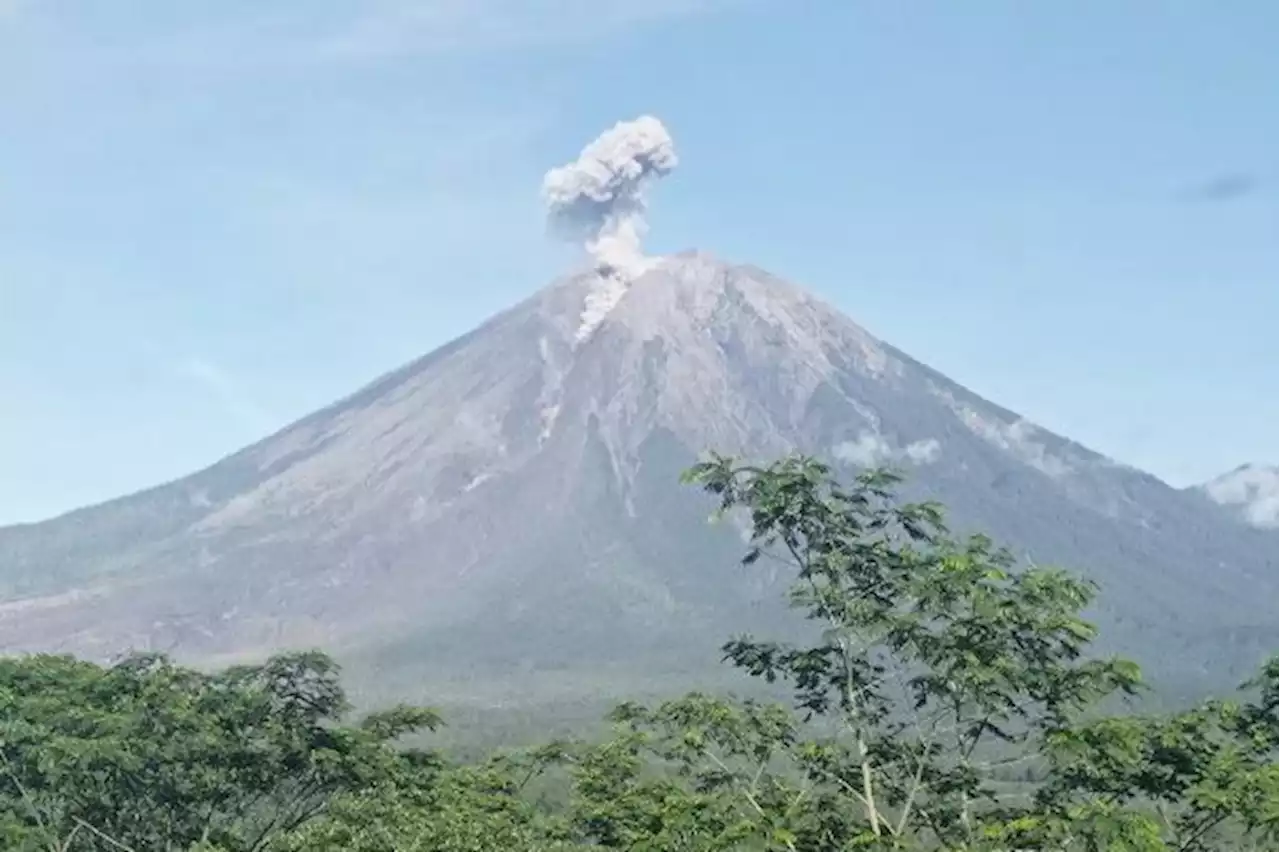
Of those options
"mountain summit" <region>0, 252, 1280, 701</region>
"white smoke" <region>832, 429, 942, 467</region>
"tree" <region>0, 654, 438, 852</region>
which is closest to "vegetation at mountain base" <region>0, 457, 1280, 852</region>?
"tree" <region>0, 654, 438, 852</region>

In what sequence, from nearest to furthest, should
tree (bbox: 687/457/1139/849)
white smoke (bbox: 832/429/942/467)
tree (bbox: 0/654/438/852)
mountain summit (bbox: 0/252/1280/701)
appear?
A: tree (bbox: 687/457/1139/849)
tree (bbox: 0/654/438/852)
mountain summit (bbox: 0/252/1280/701)
white smoke (bbox: 832/429/942/467)

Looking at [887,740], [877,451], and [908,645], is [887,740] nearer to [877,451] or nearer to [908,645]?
[908,645]

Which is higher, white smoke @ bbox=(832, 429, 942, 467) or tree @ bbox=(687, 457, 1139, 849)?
white smoke @ bbox=(832, 429, 942, 467)

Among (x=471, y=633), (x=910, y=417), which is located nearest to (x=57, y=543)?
(x=471, y=633)

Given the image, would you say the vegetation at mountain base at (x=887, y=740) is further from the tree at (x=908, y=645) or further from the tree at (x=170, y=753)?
the tree at (x=170, y=753)

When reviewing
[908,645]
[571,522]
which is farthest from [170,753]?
[571,522]

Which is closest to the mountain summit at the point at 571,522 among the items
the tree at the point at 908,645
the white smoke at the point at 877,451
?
the white smoke at the point at 877,451

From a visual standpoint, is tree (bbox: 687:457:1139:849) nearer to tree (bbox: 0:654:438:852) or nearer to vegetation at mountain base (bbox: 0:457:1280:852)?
vegetation at mountain base (bbox: 0:457:1280:852)

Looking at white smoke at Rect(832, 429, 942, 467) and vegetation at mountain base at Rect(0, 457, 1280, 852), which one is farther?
white smoke at Rect(832, 429, 942, 467)

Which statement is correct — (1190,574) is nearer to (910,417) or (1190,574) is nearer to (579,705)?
(910,417)
